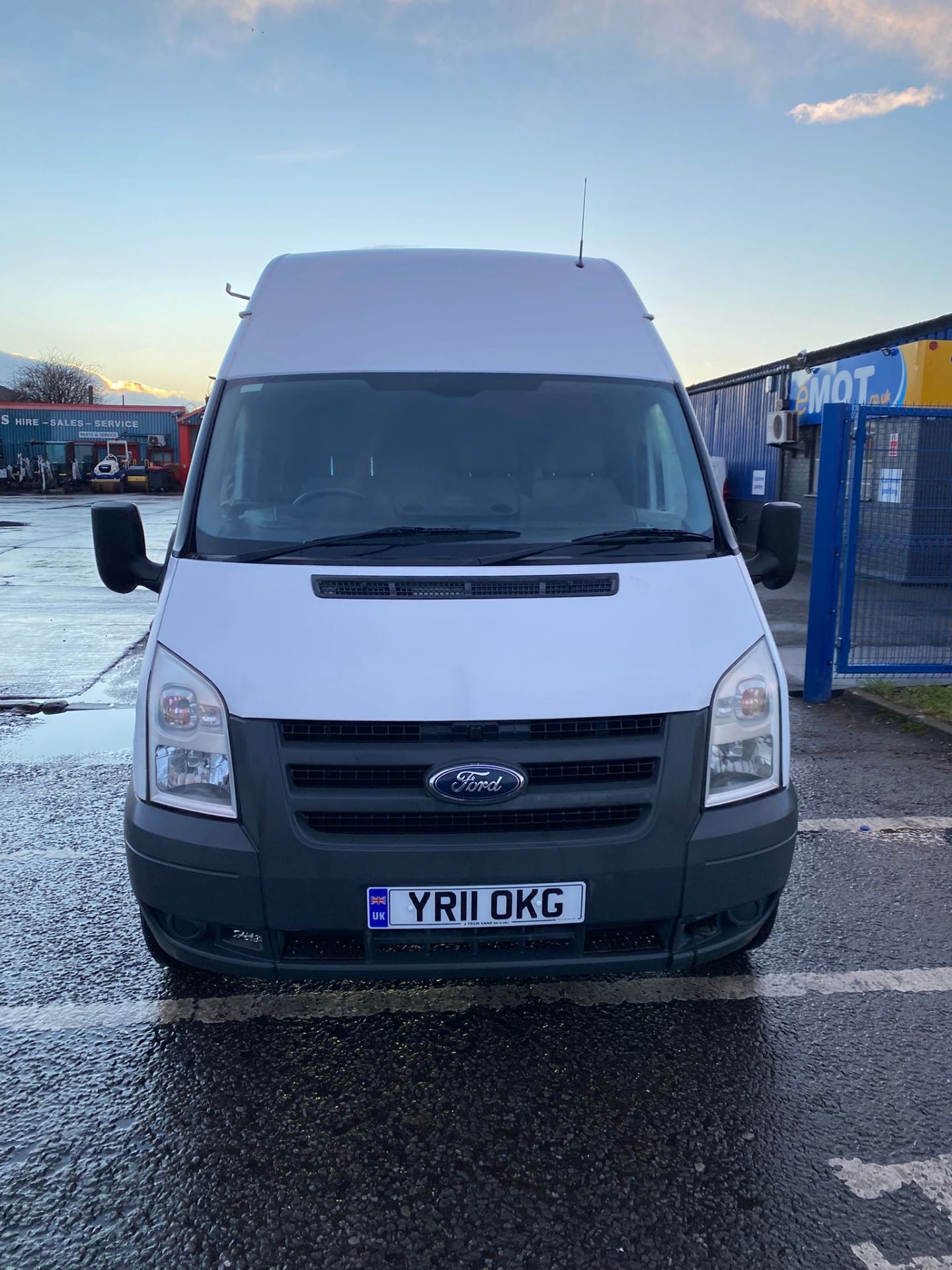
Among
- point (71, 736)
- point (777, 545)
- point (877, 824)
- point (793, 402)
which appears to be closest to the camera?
point (777, 545)

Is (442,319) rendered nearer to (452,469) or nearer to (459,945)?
(452,469)

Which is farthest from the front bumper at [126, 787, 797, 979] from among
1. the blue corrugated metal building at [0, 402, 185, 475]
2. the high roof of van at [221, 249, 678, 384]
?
the blue corrugated metal building at [0, 402, 185, 475]

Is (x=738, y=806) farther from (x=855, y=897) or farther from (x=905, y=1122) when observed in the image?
(x=855, y=897)

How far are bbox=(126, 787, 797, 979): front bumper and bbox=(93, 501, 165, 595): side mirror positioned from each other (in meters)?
1.00

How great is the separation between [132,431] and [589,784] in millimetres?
47036

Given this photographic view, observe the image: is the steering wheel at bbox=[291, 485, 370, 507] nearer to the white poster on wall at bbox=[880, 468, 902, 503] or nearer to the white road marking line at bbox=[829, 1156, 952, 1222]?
the white road marking line at bbox=[829, 1156, 952, 1222]

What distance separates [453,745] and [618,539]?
0.93 meters

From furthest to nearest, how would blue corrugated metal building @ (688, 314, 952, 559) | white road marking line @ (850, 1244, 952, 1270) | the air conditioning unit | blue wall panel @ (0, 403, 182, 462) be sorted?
1. blue wall panel @ (0, 403, 182, 462)
2. the air conditioning unit
3. blue corrugated metal building @ (688, 314, 952, 559)
4. white road marking line @ (850, 1244, 952, 1270)

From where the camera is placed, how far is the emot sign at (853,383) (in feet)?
46.2

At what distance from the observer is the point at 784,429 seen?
699 inches

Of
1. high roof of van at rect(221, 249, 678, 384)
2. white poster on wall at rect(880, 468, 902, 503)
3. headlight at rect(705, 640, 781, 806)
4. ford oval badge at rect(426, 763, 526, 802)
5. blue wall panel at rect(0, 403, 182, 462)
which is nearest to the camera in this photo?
ford oval badge at rect(426, 763, 526, 802)

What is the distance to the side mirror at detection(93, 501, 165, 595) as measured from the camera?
3285 millimetres

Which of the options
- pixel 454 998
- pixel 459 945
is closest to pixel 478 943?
pixel 459 945

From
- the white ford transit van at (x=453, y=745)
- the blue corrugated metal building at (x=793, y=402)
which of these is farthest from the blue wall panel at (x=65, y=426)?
the white ford transit van at (x=453, y=745)
